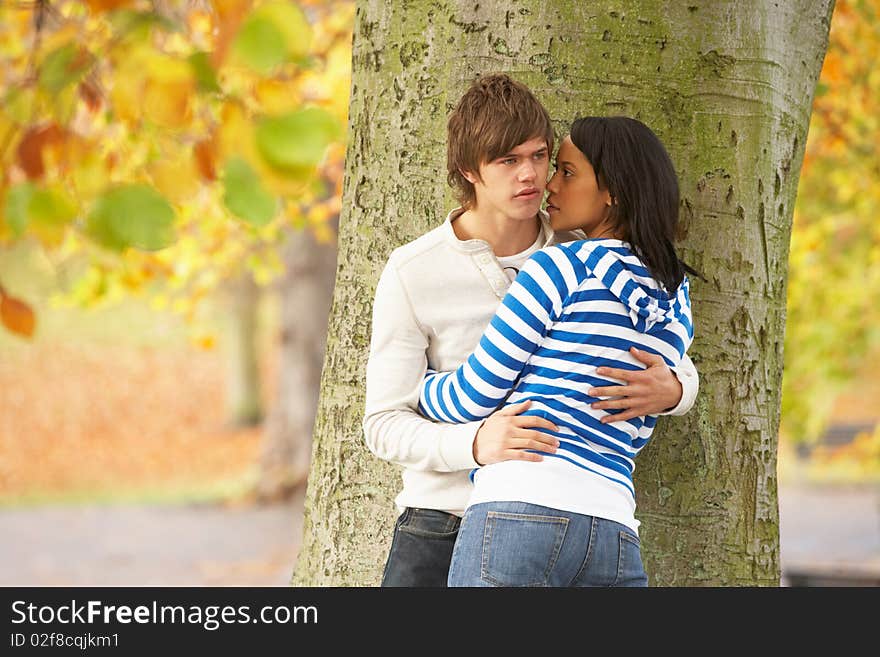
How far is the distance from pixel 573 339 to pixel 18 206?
1054 millimetres

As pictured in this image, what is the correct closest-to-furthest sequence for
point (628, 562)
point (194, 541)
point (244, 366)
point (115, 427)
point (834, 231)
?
1. point (628, 562)
2. point (834, 231)
3. point (194, 541)
4. point (244, 366)
5. point (115, 427)

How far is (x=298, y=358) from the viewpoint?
38.5 ft

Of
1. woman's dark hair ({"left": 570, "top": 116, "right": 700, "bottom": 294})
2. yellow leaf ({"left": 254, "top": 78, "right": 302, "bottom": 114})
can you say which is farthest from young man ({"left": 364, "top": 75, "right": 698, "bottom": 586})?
yellow leaf ({"left": 254, "top": 78, "right": 302, "bottom": 114})

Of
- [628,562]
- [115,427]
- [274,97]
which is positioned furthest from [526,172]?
[115,427]

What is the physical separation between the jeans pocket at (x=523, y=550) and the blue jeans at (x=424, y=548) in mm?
337

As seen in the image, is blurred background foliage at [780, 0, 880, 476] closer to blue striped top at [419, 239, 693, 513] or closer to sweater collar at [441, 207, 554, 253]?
sweater collar at [441, 207, 554, 253]

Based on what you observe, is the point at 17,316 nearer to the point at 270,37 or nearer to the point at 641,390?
the point at 270,37

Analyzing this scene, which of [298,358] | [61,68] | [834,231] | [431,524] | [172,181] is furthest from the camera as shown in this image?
[298,358]

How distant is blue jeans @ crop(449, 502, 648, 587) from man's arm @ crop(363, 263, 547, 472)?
18 centimetres

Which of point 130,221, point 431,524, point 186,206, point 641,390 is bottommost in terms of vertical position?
point 431,524

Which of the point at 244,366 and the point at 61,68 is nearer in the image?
the point at 61,68

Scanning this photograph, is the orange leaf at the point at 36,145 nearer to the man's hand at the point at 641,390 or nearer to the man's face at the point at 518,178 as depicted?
the man's face at the point at 518,178

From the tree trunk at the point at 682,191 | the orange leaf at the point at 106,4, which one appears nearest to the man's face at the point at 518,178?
the tree trunk at the point at 682,191

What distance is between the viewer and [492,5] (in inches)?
110
